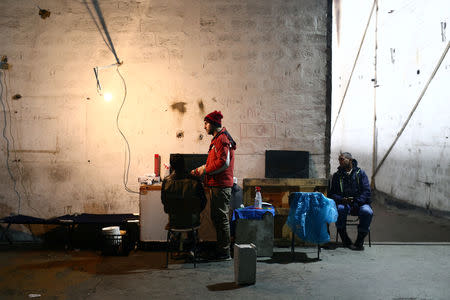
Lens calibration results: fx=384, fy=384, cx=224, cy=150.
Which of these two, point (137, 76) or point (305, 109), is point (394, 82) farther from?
point (137, 76)

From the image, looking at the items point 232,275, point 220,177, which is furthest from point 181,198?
point 232,275

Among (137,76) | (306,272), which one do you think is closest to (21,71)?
(137,76)

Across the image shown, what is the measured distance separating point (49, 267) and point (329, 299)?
3.21 metres

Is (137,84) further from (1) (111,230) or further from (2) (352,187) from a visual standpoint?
(2) (352,187)

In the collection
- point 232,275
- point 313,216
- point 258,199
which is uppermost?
point 258,199

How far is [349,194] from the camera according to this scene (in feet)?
18.4

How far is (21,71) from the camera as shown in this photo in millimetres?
5809

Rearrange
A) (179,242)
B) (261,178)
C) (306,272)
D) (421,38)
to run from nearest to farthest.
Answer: (306,272), (179,242), (261,178), (421,38)

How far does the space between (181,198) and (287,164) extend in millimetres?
1958

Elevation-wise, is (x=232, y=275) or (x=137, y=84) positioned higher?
(x=137, y=84)

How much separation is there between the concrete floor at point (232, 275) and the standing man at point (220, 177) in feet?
1.12

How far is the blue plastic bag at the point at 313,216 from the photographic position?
4.71 metres

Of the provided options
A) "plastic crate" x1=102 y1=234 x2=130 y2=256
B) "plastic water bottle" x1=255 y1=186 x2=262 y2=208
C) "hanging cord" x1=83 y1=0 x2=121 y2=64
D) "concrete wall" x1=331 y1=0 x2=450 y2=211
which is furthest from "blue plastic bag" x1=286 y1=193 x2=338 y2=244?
"concrete wall" x1=331 y1=0 x2=450 y2=211

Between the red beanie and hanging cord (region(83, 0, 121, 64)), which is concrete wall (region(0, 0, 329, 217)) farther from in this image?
the red beanie
